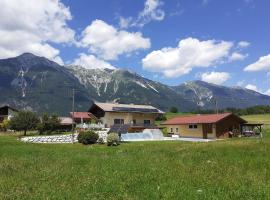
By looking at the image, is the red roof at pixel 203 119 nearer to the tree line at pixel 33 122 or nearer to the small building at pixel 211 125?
the small building at pixel 211 125

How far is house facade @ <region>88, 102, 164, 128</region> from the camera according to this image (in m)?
96.7

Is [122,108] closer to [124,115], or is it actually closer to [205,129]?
[124,115]

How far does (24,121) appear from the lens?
3349 inches

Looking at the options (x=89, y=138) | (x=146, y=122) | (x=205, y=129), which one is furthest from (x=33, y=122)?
(x=205, y=129)

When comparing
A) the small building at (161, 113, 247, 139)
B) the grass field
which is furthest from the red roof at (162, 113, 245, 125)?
the grass field

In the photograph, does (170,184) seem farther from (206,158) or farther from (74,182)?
(206,158)

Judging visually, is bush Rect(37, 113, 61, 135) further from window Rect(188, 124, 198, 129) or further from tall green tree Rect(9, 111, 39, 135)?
window Rect(188, 124, 198, 129)

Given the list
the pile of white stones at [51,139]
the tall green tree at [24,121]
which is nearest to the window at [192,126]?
the pile of white stones at [51,139]

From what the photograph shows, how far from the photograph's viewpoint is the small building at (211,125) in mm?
76312

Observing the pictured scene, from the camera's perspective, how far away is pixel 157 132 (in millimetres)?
78750

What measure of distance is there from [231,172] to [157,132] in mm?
58635

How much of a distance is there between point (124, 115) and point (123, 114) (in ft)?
1.21

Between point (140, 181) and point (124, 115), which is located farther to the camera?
point (124, 115)

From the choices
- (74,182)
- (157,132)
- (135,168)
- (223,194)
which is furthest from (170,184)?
(157,132)
